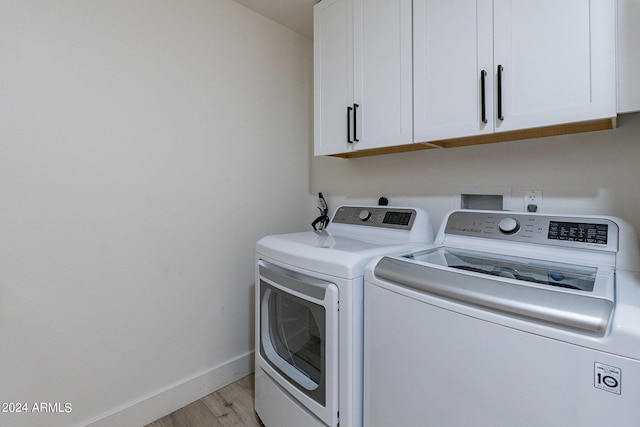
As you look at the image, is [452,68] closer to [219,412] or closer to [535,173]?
[535,173]

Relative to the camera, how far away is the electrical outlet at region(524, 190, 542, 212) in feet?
4.23

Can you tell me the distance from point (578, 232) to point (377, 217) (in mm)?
844

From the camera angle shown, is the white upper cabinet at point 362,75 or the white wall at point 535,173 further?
the white upper cabinet at point 362,75

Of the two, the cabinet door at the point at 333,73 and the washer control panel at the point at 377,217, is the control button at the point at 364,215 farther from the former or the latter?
the cabinet door at the point at 333,73

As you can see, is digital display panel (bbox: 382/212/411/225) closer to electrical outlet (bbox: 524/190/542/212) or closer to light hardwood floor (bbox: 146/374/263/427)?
electrical outlet (bbox: 524/190/542/212)

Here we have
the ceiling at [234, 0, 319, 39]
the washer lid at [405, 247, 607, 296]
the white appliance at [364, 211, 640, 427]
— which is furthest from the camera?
the ceiling at [234, 0, 319, 39]

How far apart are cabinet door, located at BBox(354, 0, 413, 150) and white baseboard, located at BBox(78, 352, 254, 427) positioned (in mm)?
1585

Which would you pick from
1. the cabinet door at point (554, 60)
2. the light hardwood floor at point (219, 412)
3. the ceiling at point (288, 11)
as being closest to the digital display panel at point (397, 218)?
the cabinet door at point (554, 60)

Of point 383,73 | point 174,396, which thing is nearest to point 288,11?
point 383,73

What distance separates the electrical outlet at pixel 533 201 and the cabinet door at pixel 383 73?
0.57 metres

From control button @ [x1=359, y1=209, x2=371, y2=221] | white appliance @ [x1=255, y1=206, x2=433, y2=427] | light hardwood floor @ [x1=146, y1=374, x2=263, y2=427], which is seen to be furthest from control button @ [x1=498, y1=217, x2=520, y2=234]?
light hardwood floor @ [x1=146, y1=374, x2=263, y2=427]

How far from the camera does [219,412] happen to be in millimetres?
1654

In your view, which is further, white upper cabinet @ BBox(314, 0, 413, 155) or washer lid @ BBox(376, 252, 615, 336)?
white upper cabinet @ BBox(314, 0, 413, 155)

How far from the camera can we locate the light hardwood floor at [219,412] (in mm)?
1575
